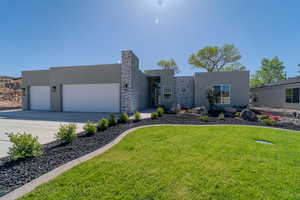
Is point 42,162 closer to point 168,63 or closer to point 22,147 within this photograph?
point 22,147

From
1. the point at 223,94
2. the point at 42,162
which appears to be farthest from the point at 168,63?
the point at 42,162

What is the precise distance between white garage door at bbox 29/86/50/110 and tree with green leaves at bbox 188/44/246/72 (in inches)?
869

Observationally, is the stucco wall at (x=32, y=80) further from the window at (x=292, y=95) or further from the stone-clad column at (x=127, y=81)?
the window at (x=292, y=95)

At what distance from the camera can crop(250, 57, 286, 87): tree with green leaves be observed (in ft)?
92.6

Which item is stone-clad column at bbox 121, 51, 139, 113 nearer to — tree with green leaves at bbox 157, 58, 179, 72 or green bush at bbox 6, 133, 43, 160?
green bush at bbox 6, 133, 43, 160

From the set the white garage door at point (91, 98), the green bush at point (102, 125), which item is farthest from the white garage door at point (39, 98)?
the green bush at point (102, 125)

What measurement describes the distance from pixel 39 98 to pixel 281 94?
83.7ft

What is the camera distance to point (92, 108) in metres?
11.6

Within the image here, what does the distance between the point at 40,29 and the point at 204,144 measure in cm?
1270

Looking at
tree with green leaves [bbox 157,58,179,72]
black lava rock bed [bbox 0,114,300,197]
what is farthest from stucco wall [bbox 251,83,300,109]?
black lava rock bed [bbox 0,114,300,197]

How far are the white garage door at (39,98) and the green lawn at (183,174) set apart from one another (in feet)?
42.7

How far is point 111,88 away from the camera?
1113cm

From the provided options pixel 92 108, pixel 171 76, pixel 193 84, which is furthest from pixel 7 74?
pixel 193 84

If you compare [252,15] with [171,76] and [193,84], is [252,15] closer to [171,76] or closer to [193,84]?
[193,84]
